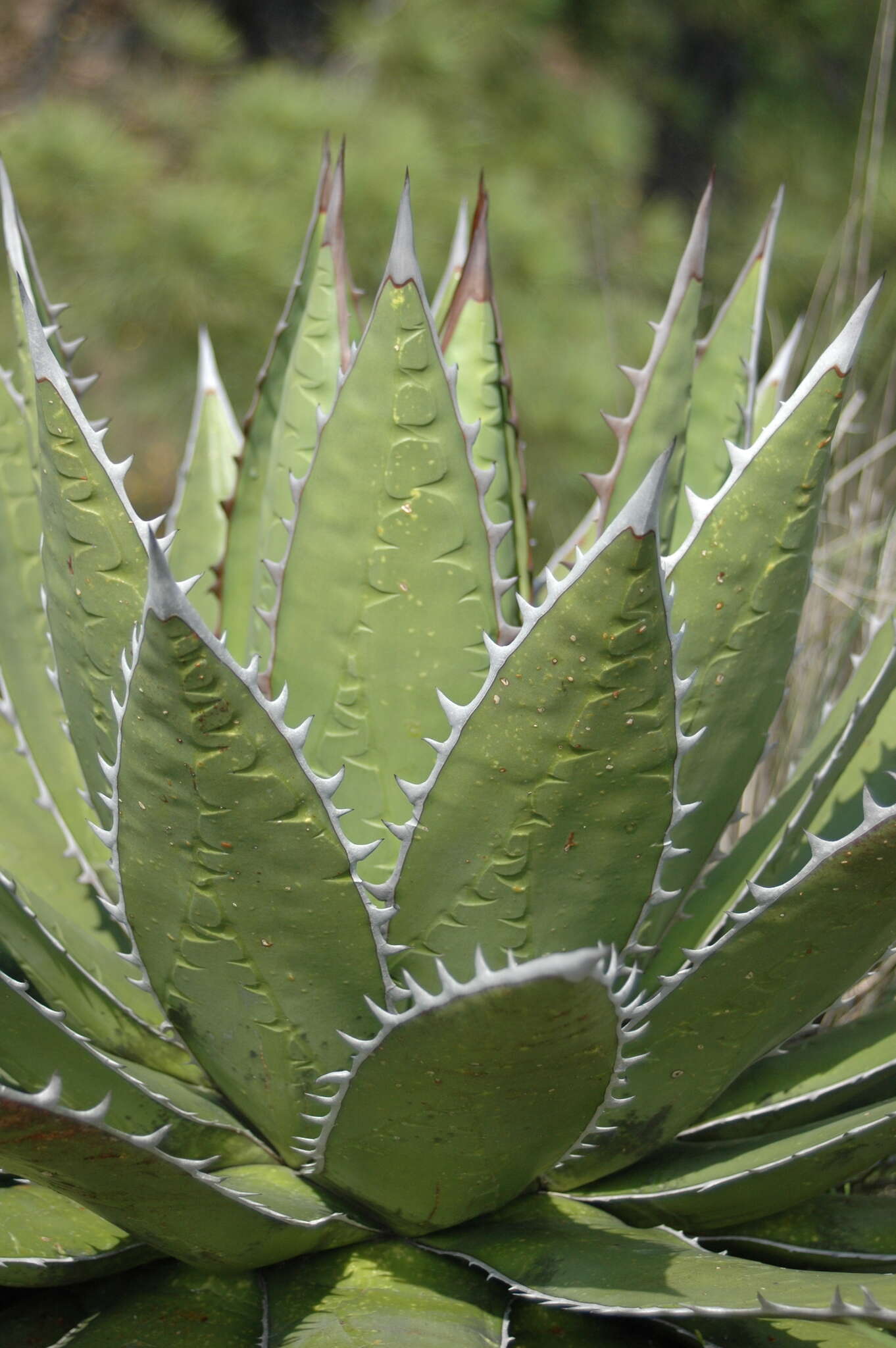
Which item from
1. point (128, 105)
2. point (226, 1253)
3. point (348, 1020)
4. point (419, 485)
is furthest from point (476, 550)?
point (128, 105)

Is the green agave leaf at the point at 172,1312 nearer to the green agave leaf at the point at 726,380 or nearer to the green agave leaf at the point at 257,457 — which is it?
the green agave leaf at the point at 257,457

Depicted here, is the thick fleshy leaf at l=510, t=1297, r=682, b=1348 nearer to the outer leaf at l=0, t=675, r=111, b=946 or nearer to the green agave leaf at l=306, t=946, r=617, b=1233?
the green agave leaf at l=306, t=946, r=617, b=1233

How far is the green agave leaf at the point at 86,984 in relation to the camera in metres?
0.79

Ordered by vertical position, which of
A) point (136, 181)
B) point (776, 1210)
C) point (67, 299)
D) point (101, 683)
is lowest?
point (776, 1210)

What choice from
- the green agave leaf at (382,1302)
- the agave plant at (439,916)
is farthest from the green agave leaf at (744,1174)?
the green agave leaf at (382,1302)

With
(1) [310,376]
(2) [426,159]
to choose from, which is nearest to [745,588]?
(1) [310,376]

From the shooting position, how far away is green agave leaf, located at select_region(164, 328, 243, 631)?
45.9 inches

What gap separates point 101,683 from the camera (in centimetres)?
83

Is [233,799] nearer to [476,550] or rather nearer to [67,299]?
[476,550]

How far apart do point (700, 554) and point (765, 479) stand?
0.06 metres

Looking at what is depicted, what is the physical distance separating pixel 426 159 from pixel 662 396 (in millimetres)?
1882

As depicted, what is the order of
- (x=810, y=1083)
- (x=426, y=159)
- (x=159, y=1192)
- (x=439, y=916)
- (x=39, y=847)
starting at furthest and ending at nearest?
(x=426, y=159)
(x=39, y=847)
(x=810, y=1083)
(x=439, y=916)
(x=159, y=1192)

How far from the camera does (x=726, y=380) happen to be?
110 cm

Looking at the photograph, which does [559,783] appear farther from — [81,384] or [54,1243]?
[81,384]
